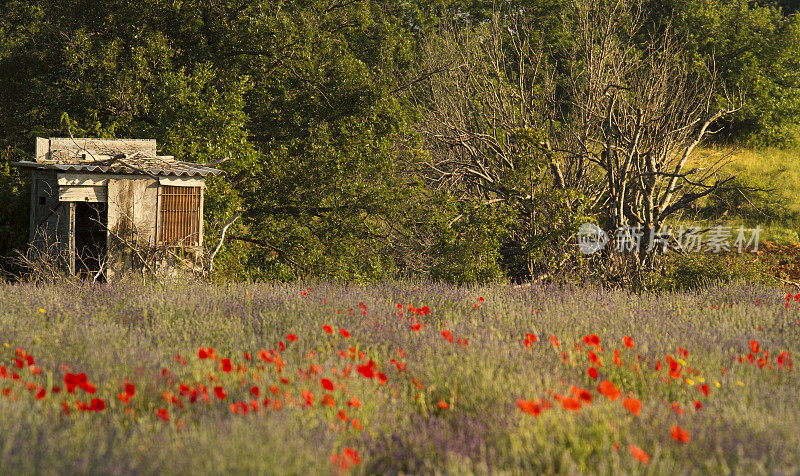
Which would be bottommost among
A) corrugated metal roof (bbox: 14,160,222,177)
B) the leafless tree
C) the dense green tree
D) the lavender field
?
the lavender field

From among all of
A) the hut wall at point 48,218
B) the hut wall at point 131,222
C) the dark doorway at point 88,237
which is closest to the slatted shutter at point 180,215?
the hut wall at point 131,222

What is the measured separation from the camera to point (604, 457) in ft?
8.62

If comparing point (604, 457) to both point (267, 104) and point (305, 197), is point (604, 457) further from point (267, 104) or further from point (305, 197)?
point (267, 104)

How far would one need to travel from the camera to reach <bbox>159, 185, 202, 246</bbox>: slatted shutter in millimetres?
9164

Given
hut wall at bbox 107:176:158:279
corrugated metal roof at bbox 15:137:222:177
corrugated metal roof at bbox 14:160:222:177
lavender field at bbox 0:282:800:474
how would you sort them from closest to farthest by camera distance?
1. lavender field at bbox 0:282:800:474
2. corrugated metal roof at bbox 14:160:222:177
3. corrugated metal roof at bbox 15:137:222:177
4. hut wall at bbox 107:176:158:279

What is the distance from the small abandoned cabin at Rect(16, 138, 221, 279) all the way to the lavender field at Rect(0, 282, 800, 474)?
3.08 metres

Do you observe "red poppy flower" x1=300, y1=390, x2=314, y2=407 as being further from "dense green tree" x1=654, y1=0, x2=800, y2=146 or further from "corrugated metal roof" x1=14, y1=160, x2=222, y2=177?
"dense green tree" x1=654, y1=0, x2=800, y2=146

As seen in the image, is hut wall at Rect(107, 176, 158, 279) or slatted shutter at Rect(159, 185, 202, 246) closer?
hut wall at Rect(107, 176, 158, 279)

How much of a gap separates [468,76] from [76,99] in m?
7.69

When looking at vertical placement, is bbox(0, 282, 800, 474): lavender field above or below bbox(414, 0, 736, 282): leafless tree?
below

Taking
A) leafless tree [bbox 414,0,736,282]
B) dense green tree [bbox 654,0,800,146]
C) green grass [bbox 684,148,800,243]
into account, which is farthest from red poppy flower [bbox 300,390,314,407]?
dense green tree [bbox 654,0,800,146]

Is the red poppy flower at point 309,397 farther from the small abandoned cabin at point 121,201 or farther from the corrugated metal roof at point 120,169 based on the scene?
the corrugated metal roof at point 120,169

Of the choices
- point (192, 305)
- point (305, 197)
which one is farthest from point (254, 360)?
point (305, 197)

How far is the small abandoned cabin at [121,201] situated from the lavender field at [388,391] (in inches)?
121
